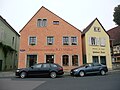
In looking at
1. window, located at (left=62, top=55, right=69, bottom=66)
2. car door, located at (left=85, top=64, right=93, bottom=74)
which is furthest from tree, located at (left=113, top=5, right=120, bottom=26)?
car door, located at (left=85, top=64, right=93, bottom=74)

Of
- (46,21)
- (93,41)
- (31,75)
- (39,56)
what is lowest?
(31,75)

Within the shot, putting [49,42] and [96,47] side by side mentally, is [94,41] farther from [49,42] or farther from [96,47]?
[49,42]

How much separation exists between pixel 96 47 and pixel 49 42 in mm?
8160

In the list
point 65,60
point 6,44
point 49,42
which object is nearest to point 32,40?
point 49,42

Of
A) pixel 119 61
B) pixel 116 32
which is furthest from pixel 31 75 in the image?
pixel 116 32

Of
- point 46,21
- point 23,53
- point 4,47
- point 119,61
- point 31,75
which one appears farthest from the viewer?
point 119,61

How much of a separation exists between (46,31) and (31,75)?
10735 mm

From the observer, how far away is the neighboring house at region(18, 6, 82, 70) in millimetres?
26172

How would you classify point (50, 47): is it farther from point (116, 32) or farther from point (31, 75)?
point (116, 32)

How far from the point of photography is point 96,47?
28.5 metres

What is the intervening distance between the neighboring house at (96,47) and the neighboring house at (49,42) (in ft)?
5.75

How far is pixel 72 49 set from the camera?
26812 mm

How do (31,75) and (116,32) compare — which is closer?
(31,75)

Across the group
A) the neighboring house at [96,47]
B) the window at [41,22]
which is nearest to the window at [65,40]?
the neighboring house at [96,47]
